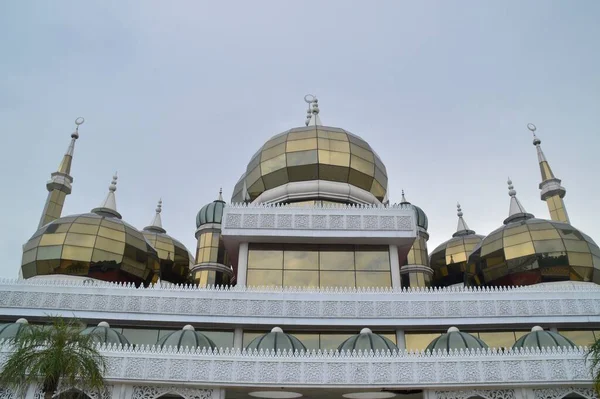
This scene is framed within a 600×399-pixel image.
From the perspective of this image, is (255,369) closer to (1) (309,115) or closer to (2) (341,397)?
(2) (341,397)

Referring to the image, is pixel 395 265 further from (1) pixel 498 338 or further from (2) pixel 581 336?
(2) pixel 581 336

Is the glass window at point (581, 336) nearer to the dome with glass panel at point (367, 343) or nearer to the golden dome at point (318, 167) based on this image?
the dome with glass panel at point (367, 343)

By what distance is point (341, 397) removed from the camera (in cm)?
1562

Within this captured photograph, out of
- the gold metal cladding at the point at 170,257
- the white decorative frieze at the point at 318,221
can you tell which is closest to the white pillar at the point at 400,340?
the white decorative frieze at the point at 318,221

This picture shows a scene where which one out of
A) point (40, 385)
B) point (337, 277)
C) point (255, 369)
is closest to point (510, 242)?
point (337, 277)

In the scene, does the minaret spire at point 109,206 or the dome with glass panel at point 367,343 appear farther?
Result: the minaret spire at point 109,206

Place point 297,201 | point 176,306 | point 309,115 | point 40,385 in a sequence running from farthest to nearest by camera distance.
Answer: point 309,115, point 297,201, point 176,306, point 40,385

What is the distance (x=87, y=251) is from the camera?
73.0ft

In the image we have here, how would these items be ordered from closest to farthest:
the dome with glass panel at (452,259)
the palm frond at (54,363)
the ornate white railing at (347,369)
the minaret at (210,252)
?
the palm frond at (54,363) < the ornate white railing at (347,369) < the minaret at (210,252) < the dome with glass panel at (452,259)

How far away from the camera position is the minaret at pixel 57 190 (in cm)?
3397

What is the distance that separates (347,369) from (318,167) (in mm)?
10852

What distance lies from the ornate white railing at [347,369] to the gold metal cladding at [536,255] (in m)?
7.98

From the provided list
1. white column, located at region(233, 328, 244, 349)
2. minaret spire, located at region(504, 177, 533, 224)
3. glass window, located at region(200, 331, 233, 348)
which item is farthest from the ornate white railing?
minaret spire, located at region(504, 177, 533, 224)

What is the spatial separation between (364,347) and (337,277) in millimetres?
4071
